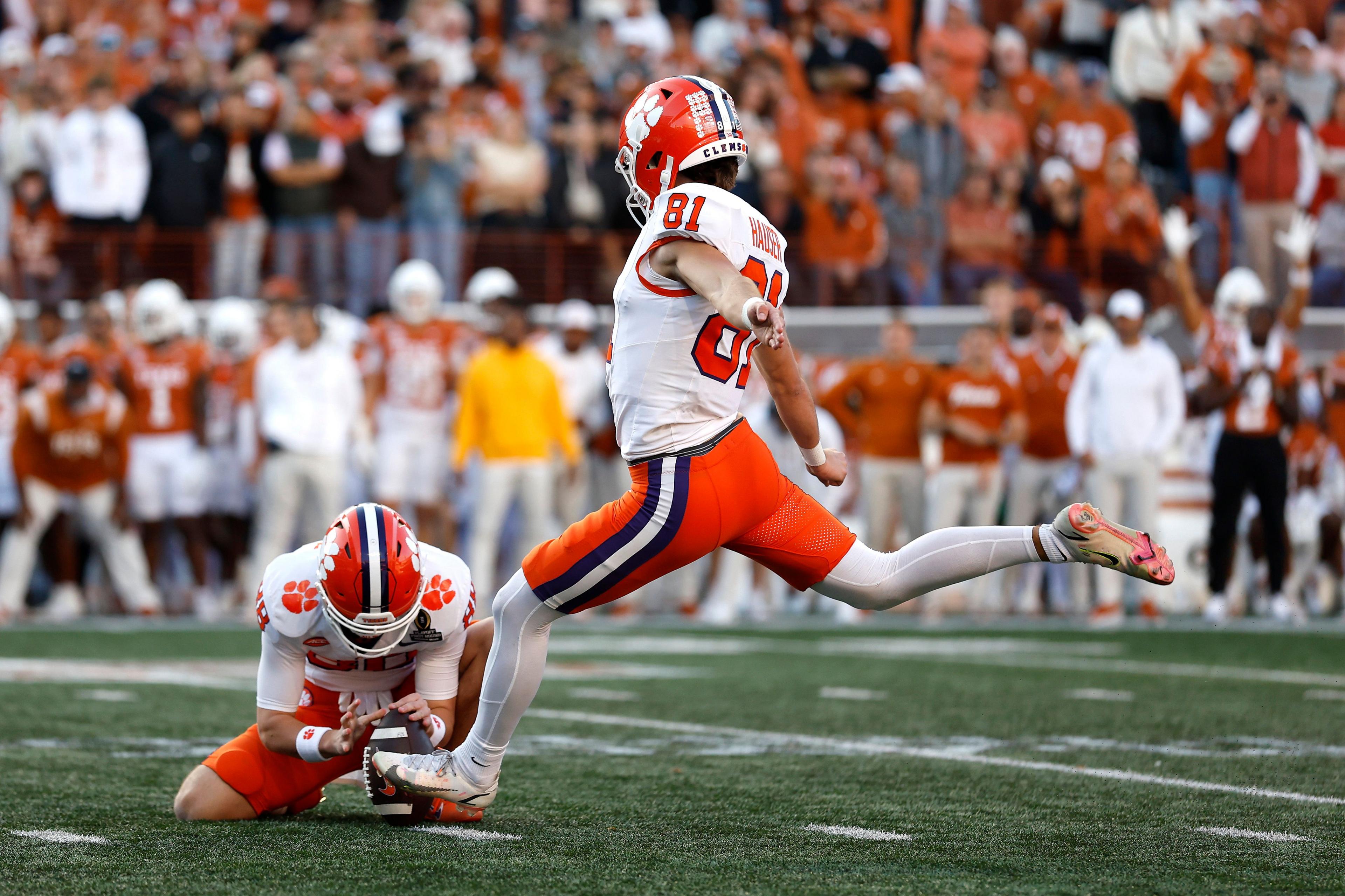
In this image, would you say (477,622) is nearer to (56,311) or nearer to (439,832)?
(439,832)

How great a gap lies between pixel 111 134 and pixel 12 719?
7.57 meters

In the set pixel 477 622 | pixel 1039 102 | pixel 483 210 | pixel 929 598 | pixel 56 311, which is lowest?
pixel 929 598

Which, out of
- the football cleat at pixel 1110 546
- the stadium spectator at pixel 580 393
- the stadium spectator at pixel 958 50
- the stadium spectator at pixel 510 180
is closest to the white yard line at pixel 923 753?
the football cleat at pixel 1110 546

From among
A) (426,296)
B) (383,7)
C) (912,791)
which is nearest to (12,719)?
(912,791)

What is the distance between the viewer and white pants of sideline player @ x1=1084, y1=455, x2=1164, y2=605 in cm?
1202

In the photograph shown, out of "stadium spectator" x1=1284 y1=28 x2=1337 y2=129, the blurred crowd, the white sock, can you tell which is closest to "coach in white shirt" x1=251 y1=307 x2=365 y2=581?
the blurred crowd

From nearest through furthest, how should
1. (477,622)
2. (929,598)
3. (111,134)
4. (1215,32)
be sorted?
(477,622) → (929,598) → (111,134) → (1215,32)

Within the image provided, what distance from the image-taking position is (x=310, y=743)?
4637 mm

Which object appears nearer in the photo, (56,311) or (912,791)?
(912,791)

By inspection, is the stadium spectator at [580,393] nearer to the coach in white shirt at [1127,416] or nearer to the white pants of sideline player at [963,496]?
the white pants of sideline player at [963,496]

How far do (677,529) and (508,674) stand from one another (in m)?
0.56

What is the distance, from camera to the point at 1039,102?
16.8 metres

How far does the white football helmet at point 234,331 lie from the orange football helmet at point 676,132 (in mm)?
9040

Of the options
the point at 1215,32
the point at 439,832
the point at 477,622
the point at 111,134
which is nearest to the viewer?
the point at 439,832
